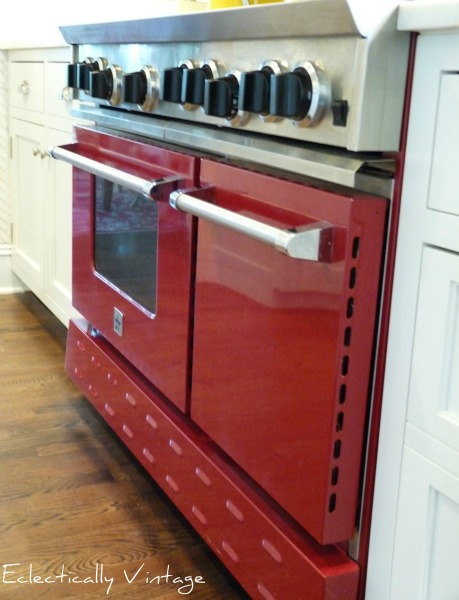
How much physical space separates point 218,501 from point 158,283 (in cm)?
37

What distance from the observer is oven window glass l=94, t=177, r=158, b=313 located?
1.35 metres

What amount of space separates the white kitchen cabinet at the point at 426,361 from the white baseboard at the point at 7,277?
7.19ft

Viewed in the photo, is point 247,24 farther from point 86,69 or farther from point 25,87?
point 25,87

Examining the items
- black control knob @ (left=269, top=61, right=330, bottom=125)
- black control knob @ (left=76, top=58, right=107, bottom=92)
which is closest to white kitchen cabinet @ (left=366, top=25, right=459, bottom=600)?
black control knob @ (left=269, top=61, right=330, bottom=125)

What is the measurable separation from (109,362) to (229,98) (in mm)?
743

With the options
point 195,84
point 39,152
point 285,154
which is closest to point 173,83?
point 195,84

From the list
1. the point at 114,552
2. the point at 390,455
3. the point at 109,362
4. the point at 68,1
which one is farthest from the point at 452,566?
the point at 68,1

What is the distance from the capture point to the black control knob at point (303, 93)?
835 mm

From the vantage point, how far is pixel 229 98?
3.21ft

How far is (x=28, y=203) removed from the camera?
251cm

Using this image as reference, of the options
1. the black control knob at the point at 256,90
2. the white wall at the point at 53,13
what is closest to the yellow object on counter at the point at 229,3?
the black control knob at the point at 256,90

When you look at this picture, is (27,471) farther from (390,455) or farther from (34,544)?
(390,455)

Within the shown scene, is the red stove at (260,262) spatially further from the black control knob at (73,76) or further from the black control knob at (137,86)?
the black control knob at (73,76)

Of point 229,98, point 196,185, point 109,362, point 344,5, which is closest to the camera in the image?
point 344,5
